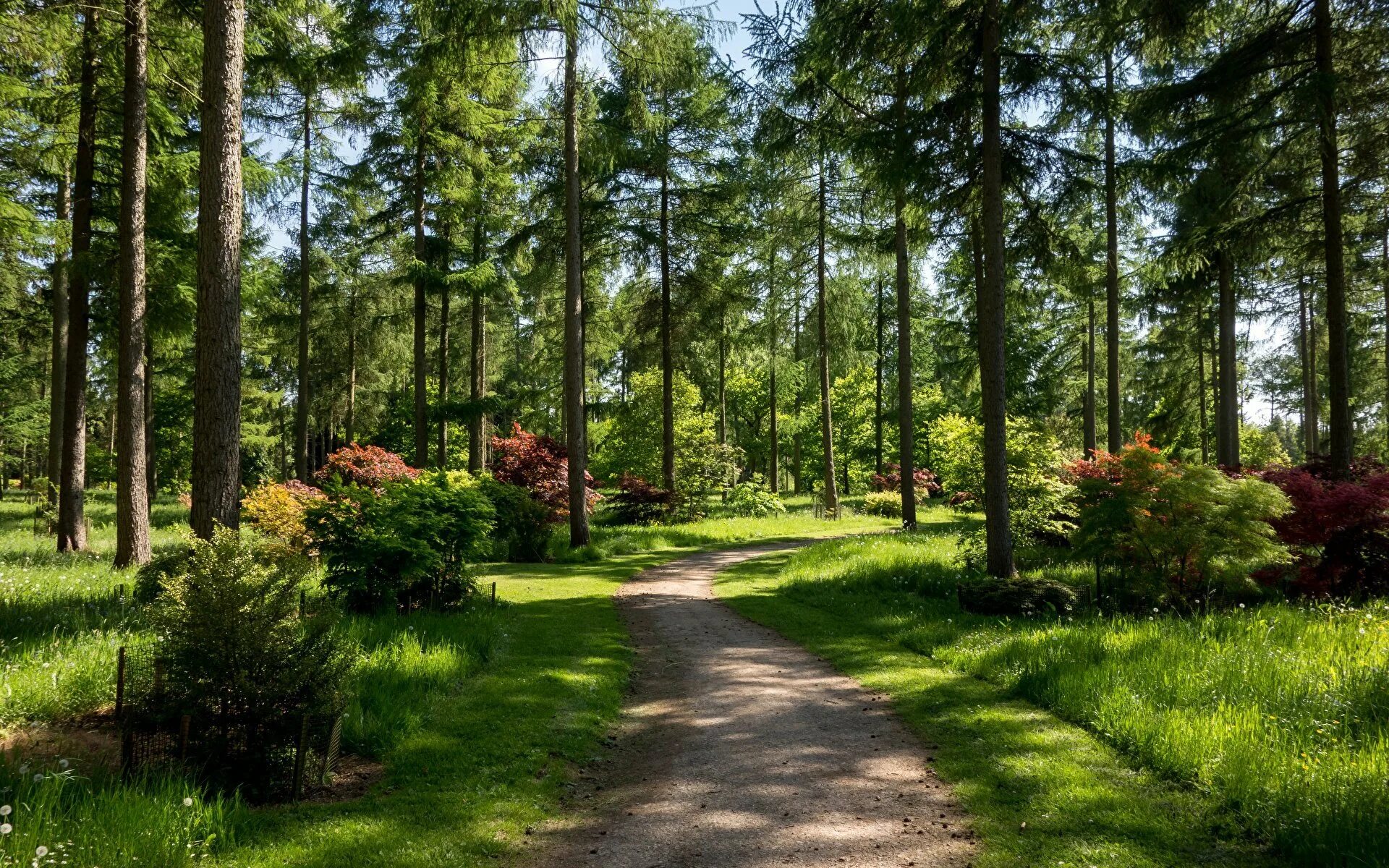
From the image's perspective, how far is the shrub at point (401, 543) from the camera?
8.91m

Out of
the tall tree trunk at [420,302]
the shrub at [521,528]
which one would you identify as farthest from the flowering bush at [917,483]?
the tall tree trunk at [420,302]

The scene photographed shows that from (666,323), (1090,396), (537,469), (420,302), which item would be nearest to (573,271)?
(420,302)

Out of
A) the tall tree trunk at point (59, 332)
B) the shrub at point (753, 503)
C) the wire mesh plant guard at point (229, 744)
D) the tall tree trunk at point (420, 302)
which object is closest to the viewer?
the wire mesh plant guard at point (229, 744)

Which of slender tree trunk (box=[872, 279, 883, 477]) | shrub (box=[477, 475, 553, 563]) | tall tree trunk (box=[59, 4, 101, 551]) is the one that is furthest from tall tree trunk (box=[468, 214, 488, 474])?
slender tree trunk (box=[872, 279, 883, 477])

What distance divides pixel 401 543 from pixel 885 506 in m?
21.8

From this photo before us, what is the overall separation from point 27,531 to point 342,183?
12711mm

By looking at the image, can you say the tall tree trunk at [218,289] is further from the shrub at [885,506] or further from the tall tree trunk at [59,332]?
the shrub at [885,506]

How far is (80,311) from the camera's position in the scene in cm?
1320

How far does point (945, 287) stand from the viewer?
107ft

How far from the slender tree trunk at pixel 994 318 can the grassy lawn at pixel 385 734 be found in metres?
5.99

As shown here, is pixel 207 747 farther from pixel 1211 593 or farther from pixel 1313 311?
pixel 1313 311

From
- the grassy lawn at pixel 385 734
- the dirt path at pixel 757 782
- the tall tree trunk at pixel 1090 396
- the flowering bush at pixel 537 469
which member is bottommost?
the dirt path at pixel 757 782

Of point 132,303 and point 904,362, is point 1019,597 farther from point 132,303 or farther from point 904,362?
point 132,303

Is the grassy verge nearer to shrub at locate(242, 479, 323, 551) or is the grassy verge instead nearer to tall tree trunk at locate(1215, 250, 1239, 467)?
shrub at locate(242, 479, 323, 551)
